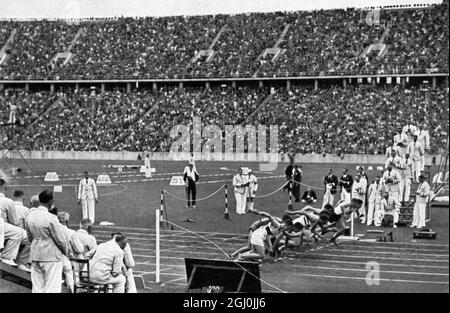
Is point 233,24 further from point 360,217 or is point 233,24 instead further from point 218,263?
point 218,263

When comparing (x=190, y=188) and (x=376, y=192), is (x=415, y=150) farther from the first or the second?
(x=190, y=188)

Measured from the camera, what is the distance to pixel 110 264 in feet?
35.1

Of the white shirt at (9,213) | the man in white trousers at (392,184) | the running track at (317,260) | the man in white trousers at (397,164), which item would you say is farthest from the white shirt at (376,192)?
the white shirt at (9,213)

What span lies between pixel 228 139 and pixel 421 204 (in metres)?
32.0

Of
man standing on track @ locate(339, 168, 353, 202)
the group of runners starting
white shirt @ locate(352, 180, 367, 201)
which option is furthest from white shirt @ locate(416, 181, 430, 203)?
man standing on track @ locate(339, 168, 353, 202)

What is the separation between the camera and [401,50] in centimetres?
5119

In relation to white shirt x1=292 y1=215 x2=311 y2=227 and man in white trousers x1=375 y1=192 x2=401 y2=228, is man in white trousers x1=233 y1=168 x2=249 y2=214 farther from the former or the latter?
white shirt x1=292 y1=215 x2=311 y2=227

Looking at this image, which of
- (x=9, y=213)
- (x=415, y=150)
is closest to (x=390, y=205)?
(x=415, y=150)

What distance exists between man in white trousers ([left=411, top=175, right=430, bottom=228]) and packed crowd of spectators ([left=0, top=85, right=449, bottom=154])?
22.2 meters

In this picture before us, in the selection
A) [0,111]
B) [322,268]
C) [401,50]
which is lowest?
[322,268]

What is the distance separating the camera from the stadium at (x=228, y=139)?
14.6m

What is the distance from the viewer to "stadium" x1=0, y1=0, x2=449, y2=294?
47.9 ft
